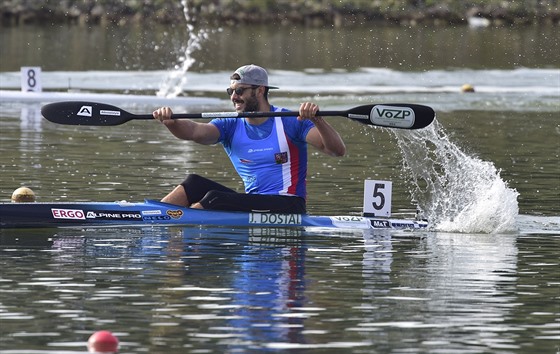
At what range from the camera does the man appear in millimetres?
16172

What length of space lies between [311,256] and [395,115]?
243cm

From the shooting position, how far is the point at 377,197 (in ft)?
53.9

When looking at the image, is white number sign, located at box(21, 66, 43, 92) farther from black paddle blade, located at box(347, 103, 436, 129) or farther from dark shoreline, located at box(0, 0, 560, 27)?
dark shoreline, located at box(0, 0, 560, 27)

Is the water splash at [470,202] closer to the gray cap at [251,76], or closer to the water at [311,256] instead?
the water at [311,256]

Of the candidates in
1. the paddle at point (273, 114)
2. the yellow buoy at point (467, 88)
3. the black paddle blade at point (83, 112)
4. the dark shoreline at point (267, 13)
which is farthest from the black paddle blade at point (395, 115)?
the dark shoreline at point (267, 13)

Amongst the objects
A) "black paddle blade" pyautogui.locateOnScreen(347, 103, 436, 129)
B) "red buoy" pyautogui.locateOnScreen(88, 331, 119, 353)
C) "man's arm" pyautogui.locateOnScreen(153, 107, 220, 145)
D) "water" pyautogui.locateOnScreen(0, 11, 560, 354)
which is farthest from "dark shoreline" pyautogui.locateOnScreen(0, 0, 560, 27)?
"red buoy" pyautogui.locateOnScreen(88, 331, 119, 353)

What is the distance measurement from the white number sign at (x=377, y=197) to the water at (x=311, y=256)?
23 cm

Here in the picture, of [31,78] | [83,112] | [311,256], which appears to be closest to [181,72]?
[31,78]

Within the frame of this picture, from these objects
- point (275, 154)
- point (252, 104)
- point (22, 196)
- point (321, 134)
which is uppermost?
point (252, 104)

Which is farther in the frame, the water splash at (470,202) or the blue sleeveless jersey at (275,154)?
the water splash at (470,202)

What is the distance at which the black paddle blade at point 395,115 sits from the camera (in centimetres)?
1673

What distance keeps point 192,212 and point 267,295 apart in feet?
11.5

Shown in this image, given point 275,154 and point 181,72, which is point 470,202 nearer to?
point 275,154

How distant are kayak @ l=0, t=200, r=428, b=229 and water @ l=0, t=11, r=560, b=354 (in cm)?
15
